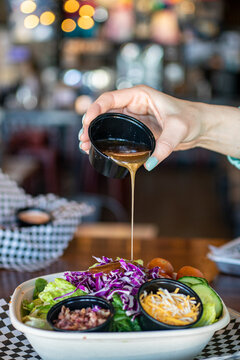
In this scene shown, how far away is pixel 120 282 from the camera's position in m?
1.21

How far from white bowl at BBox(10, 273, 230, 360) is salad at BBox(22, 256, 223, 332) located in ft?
0.18

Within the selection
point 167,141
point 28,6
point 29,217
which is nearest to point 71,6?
point 28,6

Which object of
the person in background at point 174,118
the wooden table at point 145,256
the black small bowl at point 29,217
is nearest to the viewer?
the person in background at point 174,118

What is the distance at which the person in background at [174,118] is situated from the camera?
1.53 m

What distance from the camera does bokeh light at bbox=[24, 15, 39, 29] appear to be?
801 cm

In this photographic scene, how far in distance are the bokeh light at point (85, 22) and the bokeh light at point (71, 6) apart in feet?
0.83

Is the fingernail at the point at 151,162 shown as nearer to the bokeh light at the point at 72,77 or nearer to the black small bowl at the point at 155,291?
the black small bowl at the point at 155,291

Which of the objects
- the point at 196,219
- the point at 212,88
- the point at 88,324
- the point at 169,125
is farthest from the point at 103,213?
the point at 212,88

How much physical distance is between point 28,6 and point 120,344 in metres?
7.55

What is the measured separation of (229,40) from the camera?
35.4ft

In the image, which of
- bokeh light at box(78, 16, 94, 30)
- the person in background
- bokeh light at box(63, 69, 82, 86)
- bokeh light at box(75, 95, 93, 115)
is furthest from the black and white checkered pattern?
bokeh light at box(63, 69, 82, 86)

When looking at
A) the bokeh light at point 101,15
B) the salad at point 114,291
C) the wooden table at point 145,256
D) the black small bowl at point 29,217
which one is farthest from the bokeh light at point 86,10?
the salad at point 114,291

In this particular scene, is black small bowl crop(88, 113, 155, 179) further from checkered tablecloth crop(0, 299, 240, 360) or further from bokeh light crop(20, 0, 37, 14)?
bokeh light crop(20, 0, 37, 14)

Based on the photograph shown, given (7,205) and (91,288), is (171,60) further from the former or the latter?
(91,288)
